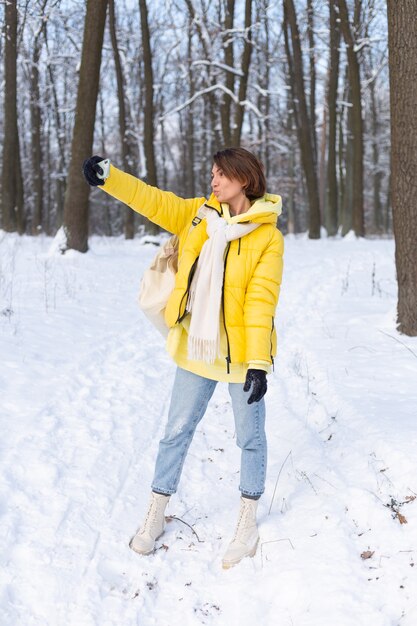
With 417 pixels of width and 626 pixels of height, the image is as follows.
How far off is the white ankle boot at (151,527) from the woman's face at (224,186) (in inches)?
63.3

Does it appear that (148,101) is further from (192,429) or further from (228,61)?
(192,429)

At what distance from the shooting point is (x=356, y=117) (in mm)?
17516

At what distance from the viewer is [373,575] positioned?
2.67 metres

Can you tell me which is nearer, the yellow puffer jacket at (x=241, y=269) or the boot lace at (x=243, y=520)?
the yellow puffer jacket at (x=241, y=269)

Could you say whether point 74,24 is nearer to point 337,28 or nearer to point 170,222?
point 337,28

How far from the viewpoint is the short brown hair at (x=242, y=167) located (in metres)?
2.83

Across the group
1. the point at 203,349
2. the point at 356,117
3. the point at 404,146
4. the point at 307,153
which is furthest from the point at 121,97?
Answer: the point at 203,349

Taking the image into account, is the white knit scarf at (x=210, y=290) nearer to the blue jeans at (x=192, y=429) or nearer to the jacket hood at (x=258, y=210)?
the jacket hood at (x=258, y=210)

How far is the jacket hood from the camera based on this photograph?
109 inches

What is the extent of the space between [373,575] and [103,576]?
1.27m

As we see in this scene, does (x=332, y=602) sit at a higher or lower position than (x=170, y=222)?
lower

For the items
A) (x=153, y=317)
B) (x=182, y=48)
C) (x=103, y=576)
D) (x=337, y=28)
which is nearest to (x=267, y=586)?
(x=103, y=576)

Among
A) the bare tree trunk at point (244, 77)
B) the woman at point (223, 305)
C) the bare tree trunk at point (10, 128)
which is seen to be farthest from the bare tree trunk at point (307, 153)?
the woman at point (223, 305)

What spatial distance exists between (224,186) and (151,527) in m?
1.81
